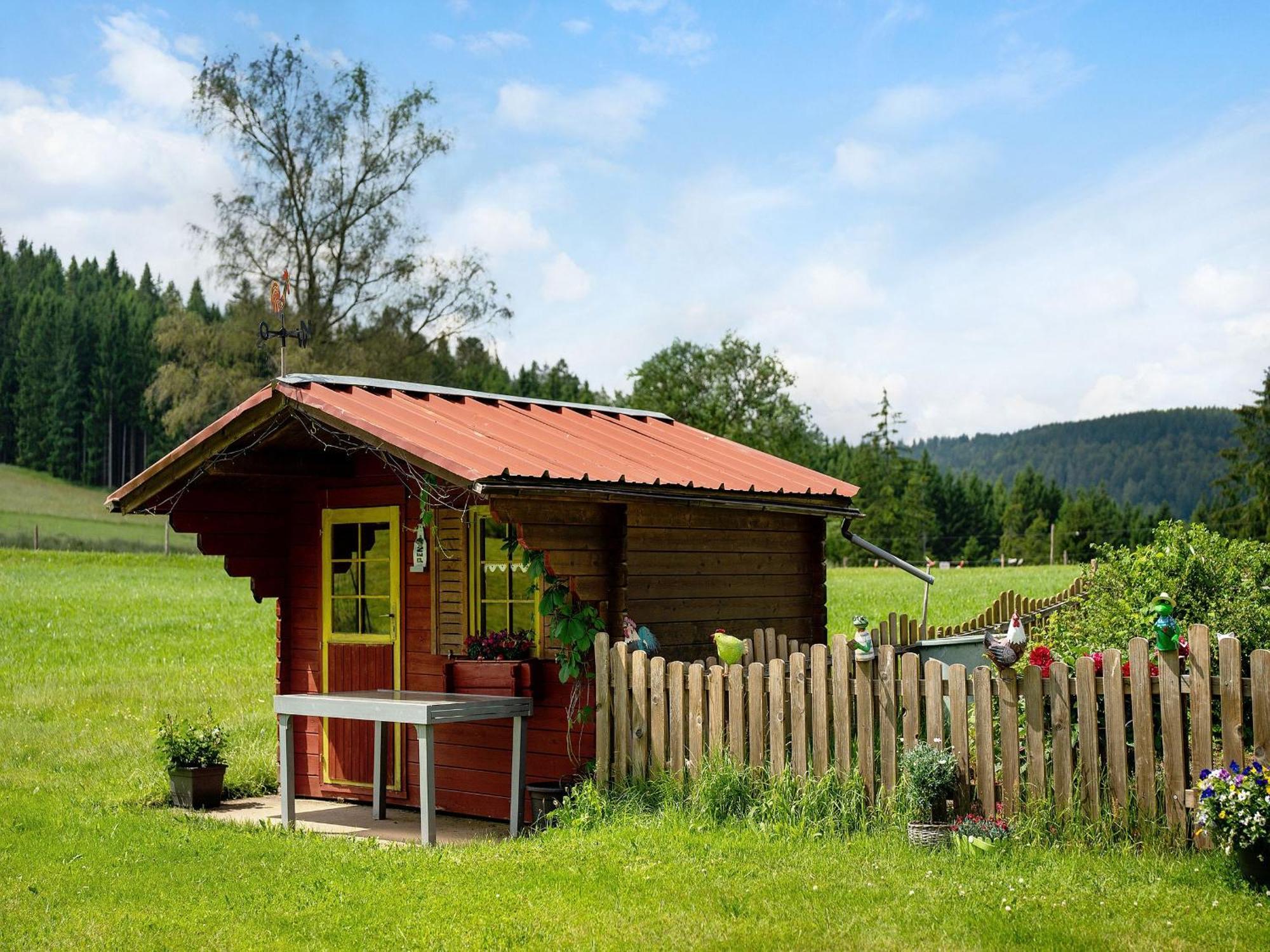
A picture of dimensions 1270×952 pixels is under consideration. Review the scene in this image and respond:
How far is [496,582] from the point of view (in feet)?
33.4

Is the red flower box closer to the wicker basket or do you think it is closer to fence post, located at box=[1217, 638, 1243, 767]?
the wicker basket

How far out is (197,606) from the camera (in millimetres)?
28328

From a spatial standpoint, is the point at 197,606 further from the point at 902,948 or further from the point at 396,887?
the point at 902,948

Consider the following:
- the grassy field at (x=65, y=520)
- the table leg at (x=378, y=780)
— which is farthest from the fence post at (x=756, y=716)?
the grassy field at (x=65, y=520)

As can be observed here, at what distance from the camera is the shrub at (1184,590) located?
318 inches

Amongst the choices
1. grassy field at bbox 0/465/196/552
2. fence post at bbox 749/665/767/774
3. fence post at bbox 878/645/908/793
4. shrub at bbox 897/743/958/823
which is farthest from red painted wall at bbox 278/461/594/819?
grassy field at bbox 0/465/196/552

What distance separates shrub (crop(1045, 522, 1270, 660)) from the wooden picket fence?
879 mm

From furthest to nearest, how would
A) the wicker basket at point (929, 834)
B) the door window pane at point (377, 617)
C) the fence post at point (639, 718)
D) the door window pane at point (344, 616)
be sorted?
the door window pane at point (344, 616)
the door window pane at point (377, 617)
the fence post at point (639, 718)
the wicker basket at point (929, 834)

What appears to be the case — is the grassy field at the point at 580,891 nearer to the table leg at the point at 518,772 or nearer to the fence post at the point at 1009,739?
the fence post at the point at 1009,739

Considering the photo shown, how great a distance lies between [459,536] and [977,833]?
492 cm

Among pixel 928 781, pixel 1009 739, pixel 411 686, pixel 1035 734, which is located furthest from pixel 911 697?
pixel 411 686

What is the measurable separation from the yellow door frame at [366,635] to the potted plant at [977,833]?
5380 mm

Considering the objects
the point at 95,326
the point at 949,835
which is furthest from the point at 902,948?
the point at 95,326

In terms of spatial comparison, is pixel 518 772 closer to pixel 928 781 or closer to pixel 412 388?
pixel 928 781
